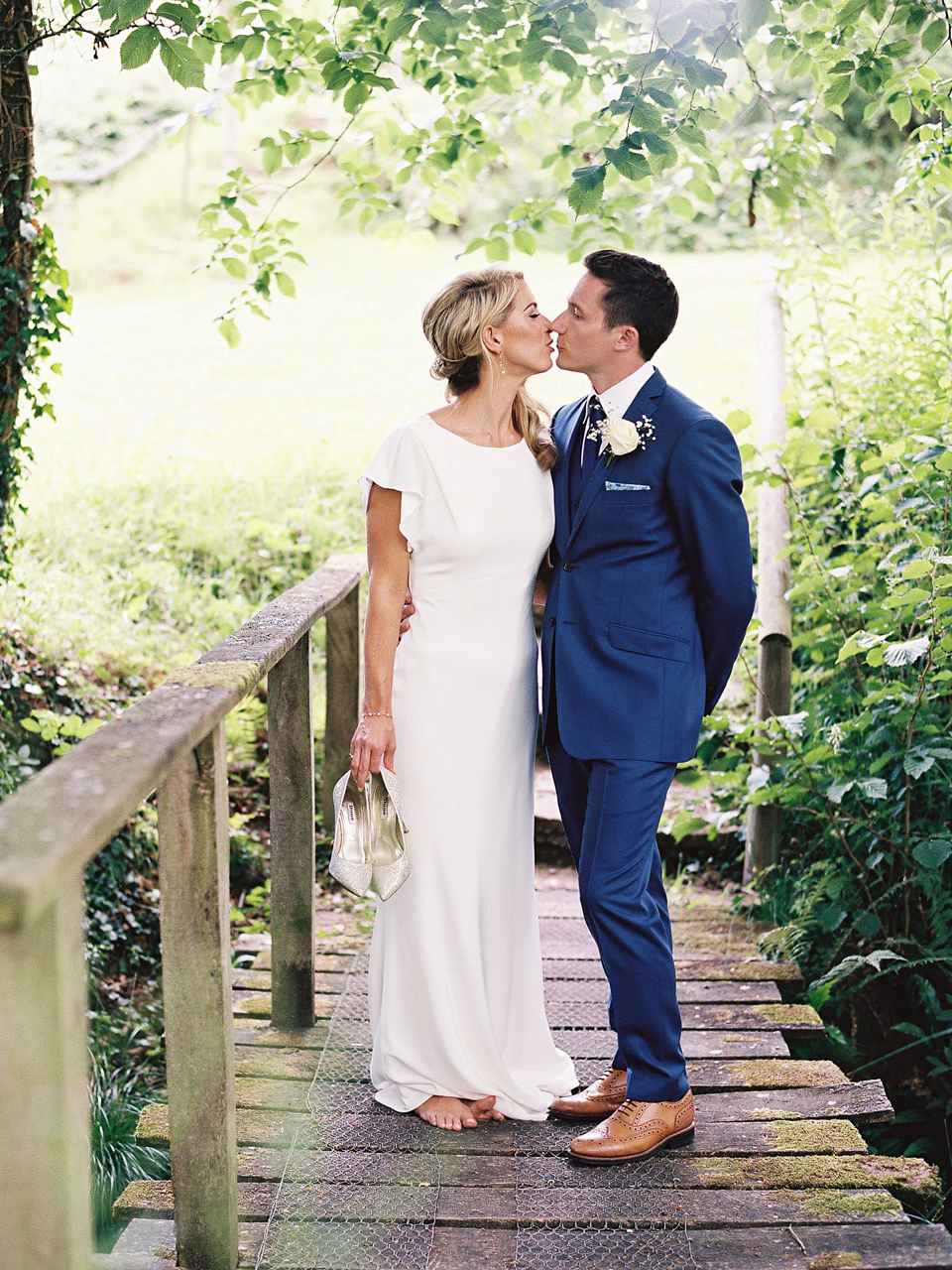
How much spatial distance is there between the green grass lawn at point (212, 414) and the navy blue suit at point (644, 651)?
126cm

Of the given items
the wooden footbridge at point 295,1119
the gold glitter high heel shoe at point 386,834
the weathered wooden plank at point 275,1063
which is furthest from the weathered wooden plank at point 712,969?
the gold glitter high heel shoe at point 386,834

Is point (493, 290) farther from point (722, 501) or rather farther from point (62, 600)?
point (62, 600)

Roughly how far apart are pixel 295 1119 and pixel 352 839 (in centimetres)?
68

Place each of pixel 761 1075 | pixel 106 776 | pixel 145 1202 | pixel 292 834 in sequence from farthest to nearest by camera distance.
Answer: pixel 292 834 → pixel 761 1075 → pixel 145 1202 → pixel 106 776

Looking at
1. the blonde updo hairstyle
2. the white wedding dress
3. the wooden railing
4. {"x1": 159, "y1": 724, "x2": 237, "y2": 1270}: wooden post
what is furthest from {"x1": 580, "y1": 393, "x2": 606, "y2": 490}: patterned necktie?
{"x1": 159, "y1": 724, "x2": 237, "y2": 1270}: wooden post

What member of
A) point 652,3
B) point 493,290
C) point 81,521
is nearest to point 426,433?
point 493,290

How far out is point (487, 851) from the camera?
2.99 meters

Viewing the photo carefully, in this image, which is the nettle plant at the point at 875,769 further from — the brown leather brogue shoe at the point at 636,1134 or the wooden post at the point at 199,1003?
the wooden post at the point at 199,1003

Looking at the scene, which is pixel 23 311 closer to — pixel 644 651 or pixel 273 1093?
pixel 644 651

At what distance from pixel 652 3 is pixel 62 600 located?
4.14 meters

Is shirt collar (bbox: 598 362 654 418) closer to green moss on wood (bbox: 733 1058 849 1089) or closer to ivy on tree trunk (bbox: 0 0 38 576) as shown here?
green moss on wood (bbox: 733 1058 849 1089)

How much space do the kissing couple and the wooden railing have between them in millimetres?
376

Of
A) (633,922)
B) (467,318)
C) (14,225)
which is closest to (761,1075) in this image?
(633,922)

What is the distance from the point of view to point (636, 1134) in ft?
8.91
